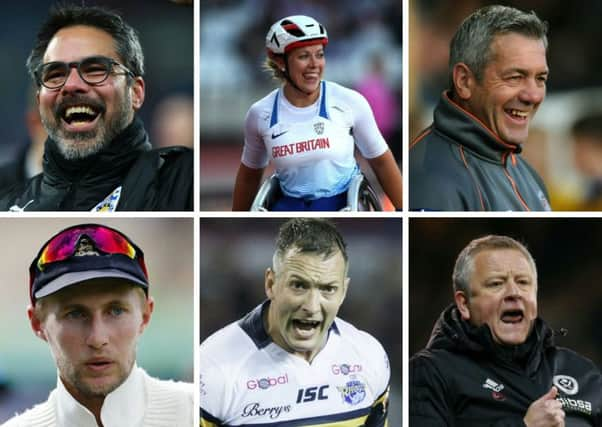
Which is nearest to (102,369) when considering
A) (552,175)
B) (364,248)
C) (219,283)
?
(219,283)

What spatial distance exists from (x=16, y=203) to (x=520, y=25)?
188 cm

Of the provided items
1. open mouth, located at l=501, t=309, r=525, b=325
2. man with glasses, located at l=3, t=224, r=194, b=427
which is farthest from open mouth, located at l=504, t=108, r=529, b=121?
man with glasses, located at l=3, t=224, r=194, b=427

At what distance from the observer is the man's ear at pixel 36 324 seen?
12.1 ft

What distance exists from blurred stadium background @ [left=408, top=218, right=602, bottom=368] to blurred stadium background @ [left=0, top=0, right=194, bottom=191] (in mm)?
928

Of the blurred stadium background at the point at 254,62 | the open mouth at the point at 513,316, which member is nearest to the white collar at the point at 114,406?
the blurred stadium background at the point at 254,62

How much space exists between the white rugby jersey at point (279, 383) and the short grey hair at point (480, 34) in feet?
3.35

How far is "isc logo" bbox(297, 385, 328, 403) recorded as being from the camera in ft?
12.3

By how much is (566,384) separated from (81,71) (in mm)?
2032

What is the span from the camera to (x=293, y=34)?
3.70 meters

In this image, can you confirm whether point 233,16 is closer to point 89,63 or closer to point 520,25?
point 89,63

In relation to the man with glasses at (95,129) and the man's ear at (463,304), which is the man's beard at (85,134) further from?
the man's ear at (463,304)

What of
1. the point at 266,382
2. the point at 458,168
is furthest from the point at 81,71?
the point at 458,168

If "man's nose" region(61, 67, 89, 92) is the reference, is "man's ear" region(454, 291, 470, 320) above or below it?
below

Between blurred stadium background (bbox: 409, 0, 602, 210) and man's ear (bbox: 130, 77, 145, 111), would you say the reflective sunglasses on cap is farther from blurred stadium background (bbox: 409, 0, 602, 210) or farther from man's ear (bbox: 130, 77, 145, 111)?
blurred stadium background (bbox: 409, 0, 602, 210)
